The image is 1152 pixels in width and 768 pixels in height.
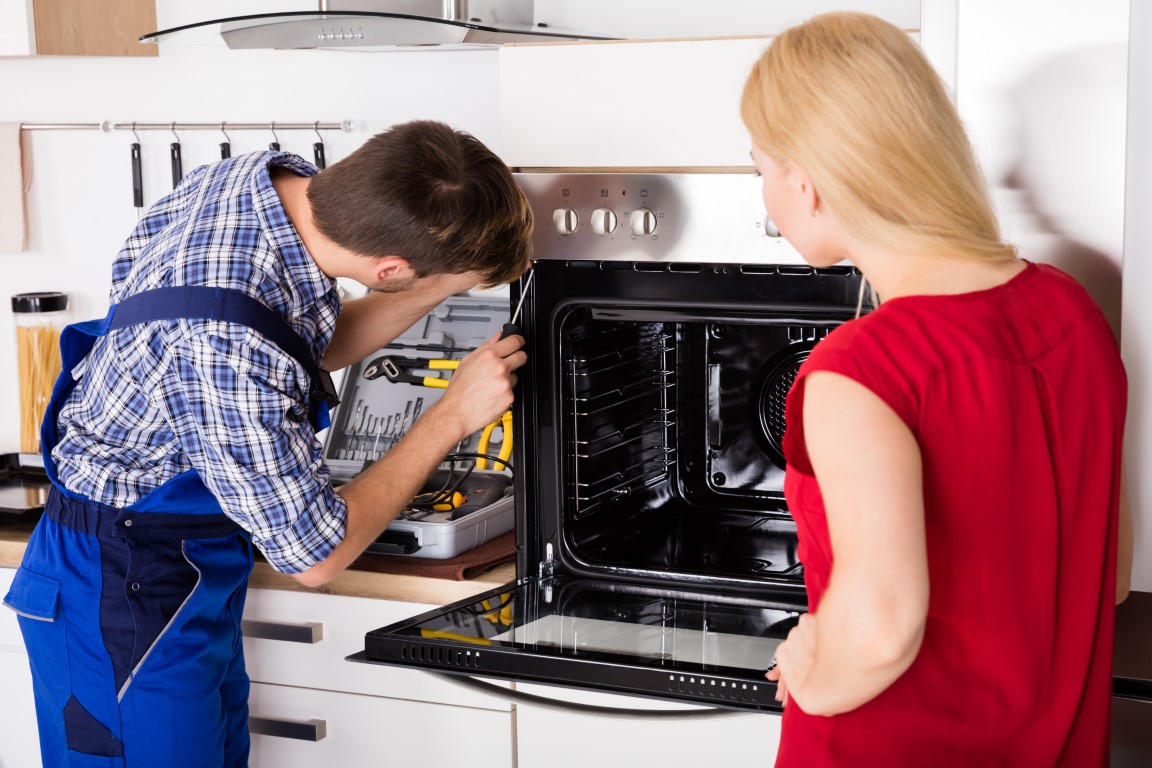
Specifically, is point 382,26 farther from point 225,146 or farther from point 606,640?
point 606,640

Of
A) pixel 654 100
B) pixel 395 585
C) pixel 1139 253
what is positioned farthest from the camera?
pixel 395 585

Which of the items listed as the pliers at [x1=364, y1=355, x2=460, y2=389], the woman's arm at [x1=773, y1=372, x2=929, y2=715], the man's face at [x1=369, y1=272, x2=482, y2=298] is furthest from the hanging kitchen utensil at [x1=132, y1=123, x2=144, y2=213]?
the woman's arm at [x1=773, y1=372, x2=929, y2=715]

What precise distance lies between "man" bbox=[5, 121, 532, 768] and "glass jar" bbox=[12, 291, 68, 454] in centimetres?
80

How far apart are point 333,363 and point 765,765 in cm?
76

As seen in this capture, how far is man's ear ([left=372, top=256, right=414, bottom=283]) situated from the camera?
1.32m

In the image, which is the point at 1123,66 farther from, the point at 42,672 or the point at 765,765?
the point at 42,672

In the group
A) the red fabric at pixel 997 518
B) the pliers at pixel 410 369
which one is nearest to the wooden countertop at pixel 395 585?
the pliers at pixel 410 369

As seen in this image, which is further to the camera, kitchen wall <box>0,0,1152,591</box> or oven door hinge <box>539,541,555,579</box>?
oven door hinge <box>539,541,555,579</box>

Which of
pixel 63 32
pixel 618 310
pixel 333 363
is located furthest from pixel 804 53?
pixel 63 32

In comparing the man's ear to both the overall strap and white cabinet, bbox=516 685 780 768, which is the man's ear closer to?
the overall strap

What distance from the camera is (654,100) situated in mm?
1335

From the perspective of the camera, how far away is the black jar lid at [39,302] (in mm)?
2178

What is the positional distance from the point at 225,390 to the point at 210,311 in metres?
0.08

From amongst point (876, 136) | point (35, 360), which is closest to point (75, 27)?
point (35, 360)
